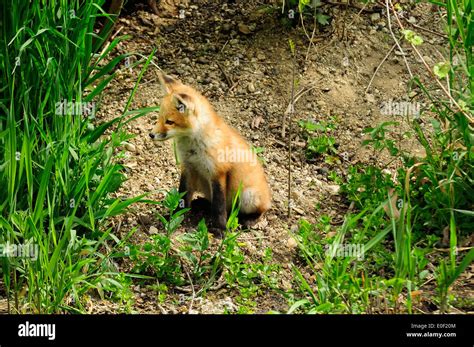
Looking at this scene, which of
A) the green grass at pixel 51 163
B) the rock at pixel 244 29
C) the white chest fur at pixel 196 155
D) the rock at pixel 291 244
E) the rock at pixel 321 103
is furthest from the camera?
the rock at pixel 244 29

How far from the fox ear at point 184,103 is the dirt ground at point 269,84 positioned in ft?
2.31

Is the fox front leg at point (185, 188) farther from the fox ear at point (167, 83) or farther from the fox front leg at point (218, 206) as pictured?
the fox ear at point (167, 83)

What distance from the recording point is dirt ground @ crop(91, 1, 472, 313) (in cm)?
628

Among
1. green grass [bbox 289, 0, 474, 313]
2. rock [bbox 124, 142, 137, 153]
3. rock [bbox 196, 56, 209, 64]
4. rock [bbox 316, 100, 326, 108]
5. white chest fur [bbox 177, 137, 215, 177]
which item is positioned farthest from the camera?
rock [bbox 196, 56, 209, 64]

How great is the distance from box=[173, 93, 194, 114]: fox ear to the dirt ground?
2.31 feet

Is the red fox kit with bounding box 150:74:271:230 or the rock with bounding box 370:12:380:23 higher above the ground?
the rock with bounding box 370:12:380:23

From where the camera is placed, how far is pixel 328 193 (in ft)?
20.6

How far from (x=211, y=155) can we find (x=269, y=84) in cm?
127

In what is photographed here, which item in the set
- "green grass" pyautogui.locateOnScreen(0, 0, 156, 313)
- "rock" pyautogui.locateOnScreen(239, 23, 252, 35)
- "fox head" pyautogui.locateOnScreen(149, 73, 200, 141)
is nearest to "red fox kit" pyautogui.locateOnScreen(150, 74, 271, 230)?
"fox head" pyautogui.locateOnScreen(149, 73, 200, 141)

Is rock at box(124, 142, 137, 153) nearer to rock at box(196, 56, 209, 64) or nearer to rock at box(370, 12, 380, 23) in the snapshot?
rock at box(196, 56, 209, 64)

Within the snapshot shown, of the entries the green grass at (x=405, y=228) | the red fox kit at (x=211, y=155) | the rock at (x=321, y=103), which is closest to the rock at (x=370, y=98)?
the rock at (x=321, y=103)

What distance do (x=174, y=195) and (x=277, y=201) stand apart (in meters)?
1.06

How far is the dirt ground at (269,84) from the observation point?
6.28 metres

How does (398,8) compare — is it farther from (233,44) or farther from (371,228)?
(371,228)
